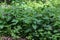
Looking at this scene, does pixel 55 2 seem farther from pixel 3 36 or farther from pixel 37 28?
pixel 3 36

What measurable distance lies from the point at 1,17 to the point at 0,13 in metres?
0.17

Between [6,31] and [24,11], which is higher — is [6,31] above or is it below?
below

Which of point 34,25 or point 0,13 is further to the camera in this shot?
point 0,13

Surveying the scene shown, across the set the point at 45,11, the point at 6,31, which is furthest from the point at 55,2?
the point at 6,31

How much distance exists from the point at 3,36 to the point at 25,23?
0.63 m

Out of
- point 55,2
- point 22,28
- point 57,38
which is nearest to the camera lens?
point 57,38

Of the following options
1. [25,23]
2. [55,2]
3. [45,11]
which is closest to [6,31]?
[25,23]

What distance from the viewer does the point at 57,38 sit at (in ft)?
16.4

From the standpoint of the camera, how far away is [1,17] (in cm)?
548

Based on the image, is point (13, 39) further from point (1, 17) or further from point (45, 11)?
point (45, 11)

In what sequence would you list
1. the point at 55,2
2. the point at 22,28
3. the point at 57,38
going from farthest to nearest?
the point at 55,2 → the point at 22,28 → the point at 57,38

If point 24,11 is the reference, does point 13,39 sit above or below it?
below

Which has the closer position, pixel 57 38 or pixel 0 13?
pixel 57 38

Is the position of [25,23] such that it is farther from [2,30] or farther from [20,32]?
[2,30]
